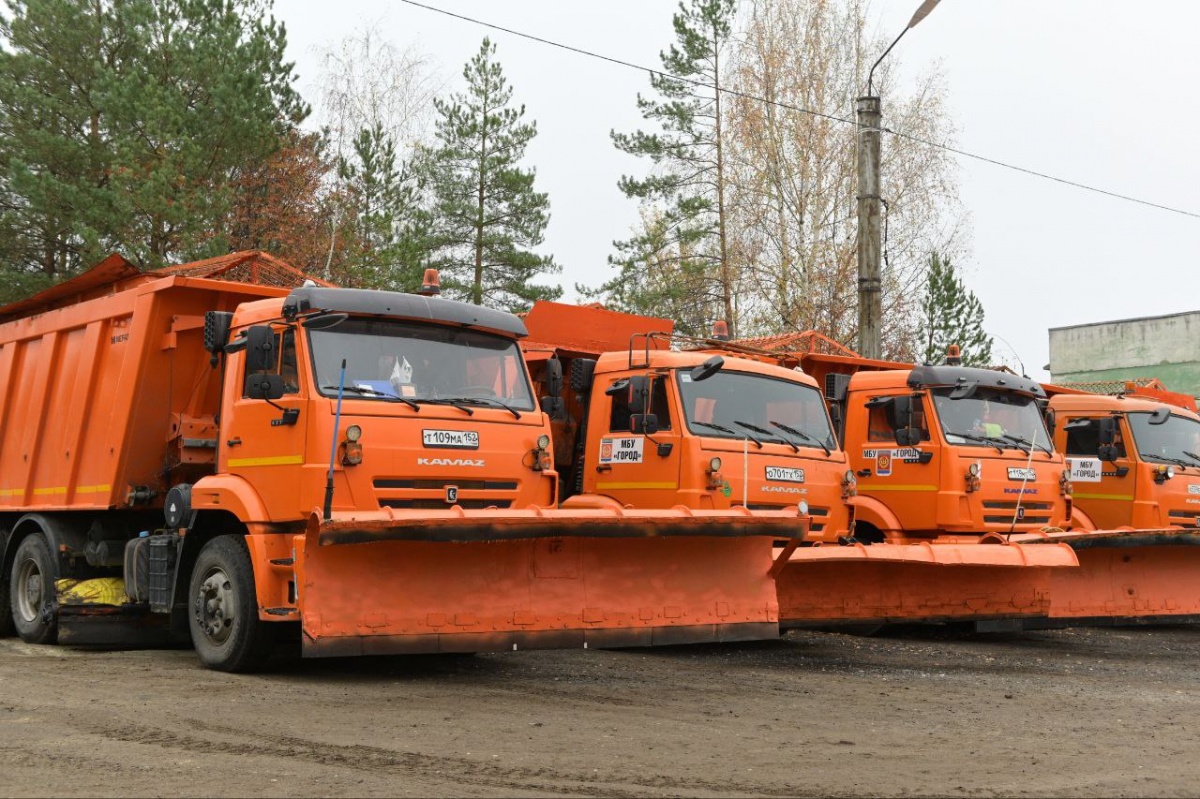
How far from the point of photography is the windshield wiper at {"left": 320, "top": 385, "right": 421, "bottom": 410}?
8633 mm

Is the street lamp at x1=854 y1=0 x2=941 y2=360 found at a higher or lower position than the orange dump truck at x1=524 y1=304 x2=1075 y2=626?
higher

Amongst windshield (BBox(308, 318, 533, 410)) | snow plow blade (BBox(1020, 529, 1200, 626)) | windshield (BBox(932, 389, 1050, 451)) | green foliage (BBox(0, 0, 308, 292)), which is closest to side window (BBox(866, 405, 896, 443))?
windshield (BBox(932, 389, 1050, 451))

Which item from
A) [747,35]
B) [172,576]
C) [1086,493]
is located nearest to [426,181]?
Answer: [747,35]

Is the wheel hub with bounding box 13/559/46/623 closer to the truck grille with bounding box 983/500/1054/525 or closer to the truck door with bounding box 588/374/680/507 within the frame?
the truck door with bounding box 588/374/680/507

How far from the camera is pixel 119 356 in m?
10.6

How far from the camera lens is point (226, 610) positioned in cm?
900

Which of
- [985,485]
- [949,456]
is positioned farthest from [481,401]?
[985,485]

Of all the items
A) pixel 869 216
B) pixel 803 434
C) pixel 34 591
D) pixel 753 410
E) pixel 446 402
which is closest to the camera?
pixel 446 402

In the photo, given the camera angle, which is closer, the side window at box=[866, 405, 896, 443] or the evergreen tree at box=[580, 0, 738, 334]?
the side window at box=[866, 405, 896, 443]

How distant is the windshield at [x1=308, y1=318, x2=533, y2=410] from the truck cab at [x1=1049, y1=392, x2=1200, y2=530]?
25.2ft

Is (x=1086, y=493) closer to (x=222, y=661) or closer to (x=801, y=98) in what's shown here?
(x=222, y=661)

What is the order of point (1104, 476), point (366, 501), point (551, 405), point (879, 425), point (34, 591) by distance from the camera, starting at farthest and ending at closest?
point (1104, 476), point (879, 425), point (34, 591), point (551, 405), point (366, 501)

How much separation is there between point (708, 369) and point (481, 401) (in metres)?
2.59

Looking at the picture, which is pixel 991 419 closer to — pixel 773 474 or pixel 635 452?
pixel 773 474
